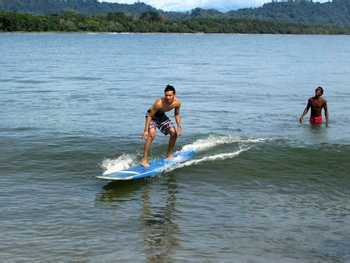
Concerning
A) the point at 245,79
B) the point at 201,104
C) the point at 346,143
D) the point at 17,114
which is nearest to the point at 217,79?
the point at 245,79

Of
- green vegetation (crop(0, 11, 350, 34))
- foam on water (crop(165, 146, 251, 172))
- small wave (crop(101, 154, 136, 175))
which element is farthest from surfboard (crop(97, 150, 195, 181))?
green vegetation (crop(0, 11, 350, 34))

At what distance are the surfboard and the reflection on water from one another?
18 centimetres

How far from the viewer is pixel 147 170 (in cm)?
1269

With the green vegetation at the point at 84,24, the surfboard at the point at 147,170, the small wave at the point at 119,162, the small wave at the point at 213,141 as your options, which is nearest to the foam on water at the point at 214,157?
the surfboard at the point at 147,170

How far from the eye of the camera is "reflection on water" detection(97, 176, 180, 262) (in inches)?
349

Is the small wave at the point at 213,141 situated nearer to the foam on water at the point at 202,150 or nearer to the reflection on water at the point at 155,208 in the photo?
the foam on water at the point at 202,150

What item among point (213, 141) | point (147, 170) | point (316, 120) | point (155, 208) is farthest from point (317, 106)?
point (155, 208)

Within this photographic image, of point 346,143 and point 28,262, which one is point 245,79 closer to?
point 346,143

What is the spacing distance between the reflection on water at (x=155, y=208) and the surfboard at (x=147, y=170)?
0.18m

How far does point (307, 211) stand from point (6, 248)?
17.9 ft

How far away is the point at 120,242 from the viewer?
9.14 meters

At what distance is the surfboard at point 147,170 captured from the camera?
12.1 meters

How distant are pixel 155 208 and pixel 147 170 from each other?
192cm

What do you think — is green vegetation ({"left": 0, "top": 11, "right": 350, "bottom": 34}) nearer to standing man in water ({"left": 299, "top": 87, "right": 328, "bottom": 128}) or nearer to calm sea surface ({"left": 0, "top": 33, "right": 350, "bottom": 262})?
calm sea surface ({"left": 0, "top": 33, "right": 350, "bottom": 262})
